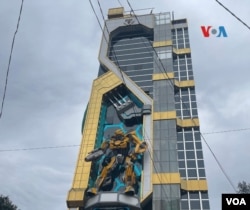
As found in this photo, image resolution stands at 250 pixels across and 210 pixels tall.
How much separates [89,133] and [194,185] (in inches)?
481

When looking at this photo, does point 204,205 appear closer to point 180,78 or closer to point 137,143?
point 137,143

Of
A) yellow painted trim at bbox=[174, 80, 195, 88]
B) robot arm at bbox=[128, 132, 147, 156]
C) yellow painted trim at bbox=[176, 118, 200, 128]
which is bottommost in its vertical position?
robot arm at bbox=[128, 132, 147, 156]

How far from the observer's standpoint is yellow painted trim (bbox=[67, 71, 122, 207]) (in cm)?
2739

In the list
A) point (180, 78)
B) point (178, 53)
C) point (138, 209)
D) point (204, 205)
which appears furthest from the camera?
point (178, 53)

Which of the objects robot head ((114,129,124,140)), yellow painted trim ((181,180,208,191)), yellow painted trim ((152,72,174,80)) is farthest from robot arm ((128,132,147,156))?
yellow painted trim ((152,72,174,80))

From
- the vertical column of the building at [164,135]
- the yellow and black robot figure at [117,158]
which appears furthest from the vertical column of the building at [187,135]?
the yellow and black robot figure at [117,158]

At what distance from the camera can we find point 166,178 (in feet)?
92.1

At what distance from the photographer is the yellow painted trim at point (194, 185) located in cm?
2833

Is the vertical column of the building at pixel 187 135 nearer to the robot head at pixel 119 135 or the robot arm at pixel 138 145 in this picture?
the robot arm at pixel 138 145

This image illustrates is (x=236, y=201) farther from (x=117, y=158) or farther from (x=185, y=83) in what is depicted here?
(x=185, y=83)

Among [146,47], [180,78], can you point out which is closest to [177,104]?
[180,78]

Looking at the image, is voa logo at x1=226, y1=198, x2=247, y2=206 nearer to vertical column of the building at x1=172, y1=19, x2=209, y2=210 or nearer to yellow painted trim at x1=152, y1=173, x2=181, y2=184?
yellow painted trim at x1=152, y1=173, x2=181, y2=184

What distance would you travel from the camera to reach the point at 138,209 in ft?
83.8

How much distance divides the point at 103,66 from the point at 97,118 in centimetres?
989
